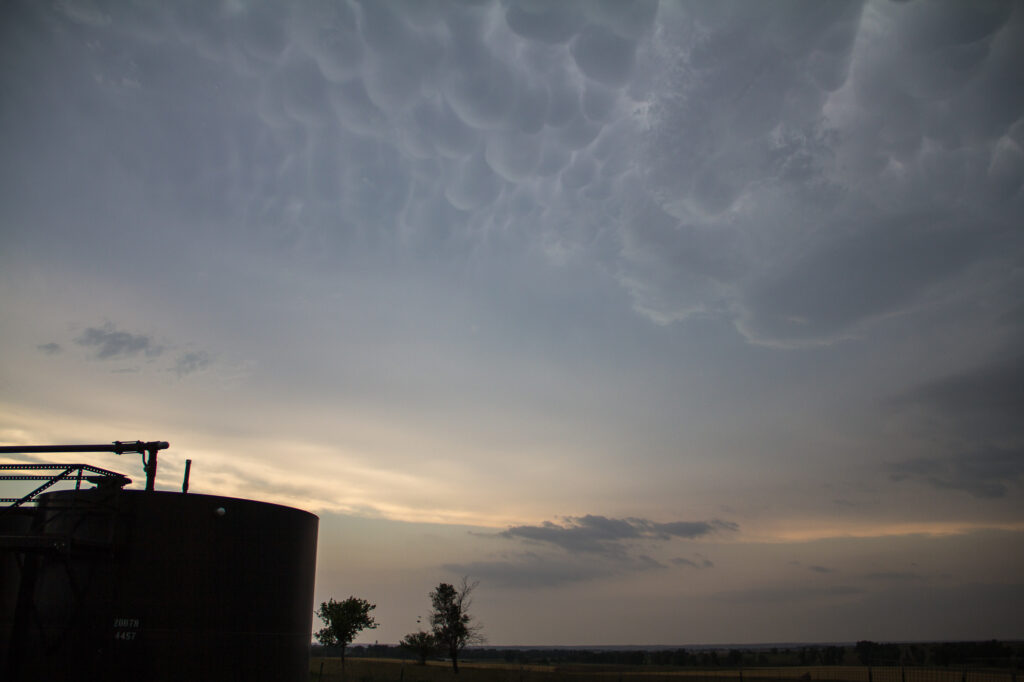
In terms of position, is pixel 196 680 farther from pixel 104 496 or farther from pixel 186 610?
pixel 104 496

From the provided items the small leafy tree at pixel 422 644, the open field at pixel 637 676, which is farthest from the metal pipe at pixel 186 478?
the small leafy tree at pixel 422 644

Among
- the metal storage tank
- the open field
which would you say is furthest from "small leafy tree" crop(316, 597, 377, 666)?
the metal storage tank

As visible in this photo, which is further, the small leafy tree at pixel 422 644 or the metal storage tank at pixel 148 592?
the small leafy tree at pixel 422 644

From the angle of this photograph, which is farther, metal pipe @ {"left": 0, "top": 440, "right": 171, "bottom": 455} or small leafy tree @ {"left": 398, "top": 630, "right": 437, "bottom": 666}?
small leafy tree @ {"left": 398, "top": 630, "right": 437, "bottom": 666}

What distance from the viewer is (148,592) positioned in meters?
18.6

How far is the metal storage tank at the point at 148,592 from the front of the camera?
1795 centimetres

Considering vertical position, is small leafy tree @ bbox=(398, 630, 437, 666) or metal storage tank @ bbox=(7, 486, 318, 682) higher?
metal storage tank @ bbox=(7, 486, 318, 682)

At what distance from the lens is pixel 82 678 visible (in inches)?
696

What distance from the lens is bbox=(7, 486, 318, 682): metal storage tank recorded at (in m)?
18.0

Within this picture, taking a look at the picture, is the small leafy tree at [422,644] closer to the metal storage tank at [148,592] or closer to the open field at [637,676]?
the open field at [637,676]

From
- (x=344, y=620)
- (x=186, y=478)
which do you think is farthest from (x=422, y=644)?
(x=186, y=478)

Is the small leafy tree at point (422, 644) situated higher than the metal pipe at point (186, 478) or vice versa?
the metal pipe at point (186, 478)

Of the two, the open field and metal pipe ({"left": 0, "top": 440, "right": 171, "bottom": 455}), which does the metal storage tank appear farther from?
the open field

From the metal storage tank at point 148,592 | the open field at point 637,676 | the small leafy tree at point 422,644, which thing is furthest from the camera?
the small leafy tree at point 422,644
